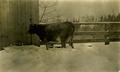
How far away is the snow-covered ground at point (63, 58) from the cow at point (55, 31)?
80 millimetres

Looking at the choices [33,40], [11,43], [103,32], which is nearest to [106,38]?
[103,32]

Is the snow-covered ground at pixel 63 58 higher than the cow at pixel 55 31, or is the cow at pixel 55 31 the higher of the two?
the cow at pixel 55 31

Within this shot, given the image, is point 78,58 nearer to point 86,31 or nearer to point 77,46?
point 77,46

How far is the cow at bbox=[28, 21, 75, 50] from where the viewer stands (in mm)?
2195

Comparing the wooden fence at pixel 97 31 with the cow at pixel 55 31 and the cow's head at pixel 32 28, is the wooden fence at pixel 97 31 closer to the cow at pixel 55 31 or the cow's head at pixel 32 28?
the cow at pixel 55 31

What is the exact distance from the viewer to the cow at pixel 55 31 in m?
2.20

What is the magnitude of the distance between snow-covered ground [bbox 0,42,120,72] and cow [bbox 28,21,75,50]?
3.1 inches

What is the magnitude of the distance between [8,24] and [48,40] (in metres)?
0.37

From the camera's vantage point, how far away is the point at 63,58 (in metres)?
2.19

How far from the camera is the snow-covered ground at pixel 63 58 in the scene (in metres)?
2.13

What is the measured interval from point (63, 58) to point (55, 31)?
0.25 metres

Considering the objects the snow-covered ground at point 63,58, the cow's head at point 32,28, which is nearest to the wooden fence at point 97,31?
the snow-covered ground at point 63,58

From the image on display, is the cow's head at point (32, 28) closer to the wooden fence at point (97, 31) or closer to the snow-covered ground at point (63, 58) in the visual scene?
the snow-covered ground at point (63, 58)

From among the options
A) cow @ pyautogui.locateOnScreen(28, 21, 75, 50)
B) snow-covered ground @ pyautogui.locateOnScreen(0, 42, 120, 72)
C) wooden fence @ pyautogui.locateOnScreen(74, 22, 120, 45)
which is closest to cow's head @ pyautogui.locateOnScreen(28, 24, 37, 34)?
cow @ pyautogui.locateOnScreen(28, 21, 75, 50)
